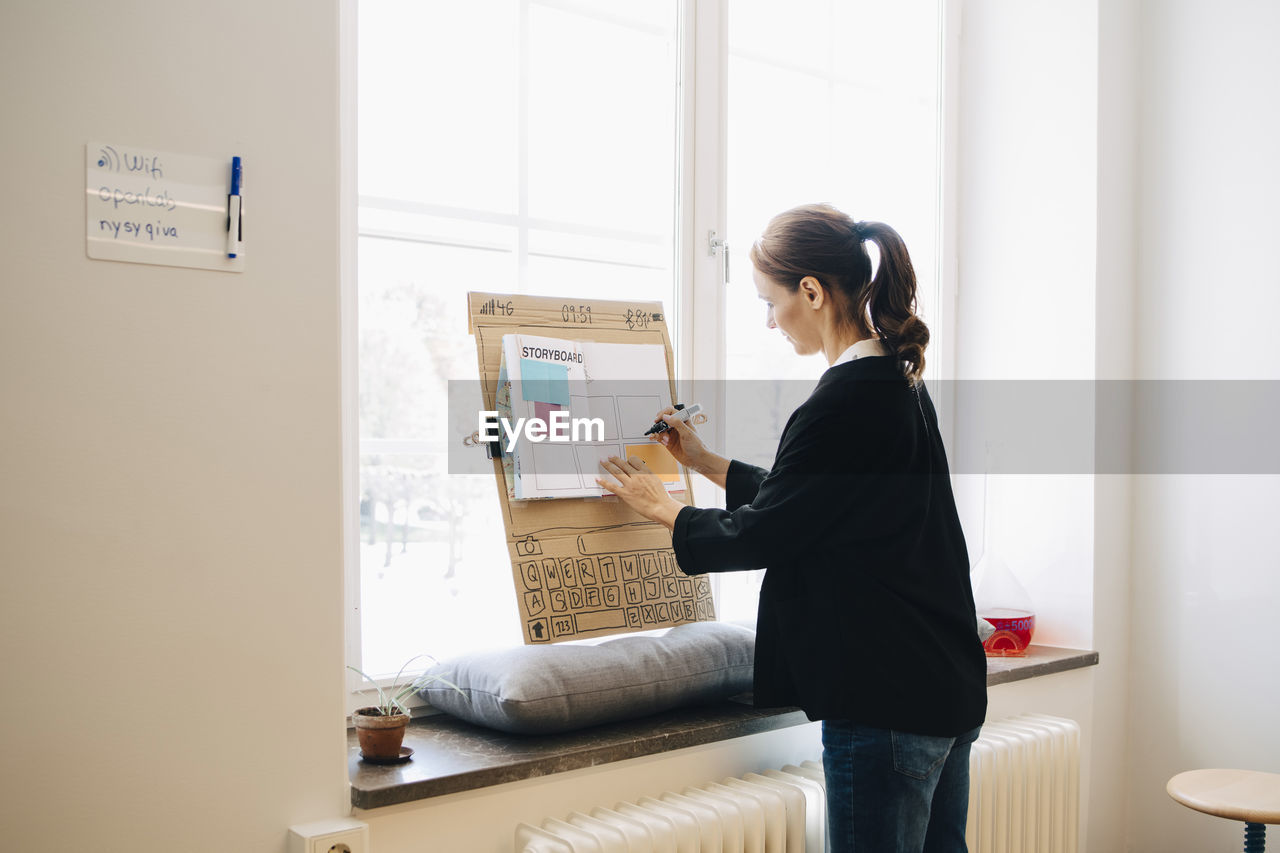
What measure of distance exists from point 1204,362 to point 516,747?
1973 mm

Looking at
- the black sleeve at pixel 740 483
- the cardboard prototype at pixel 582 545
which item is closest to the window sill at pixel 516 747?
the cardboard prototype at pixel 582 545

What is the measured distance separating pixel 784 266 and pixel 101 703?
3.64 ft

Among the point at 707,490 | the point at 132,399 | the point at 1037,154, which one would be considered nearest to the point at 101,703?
the point at 132,399

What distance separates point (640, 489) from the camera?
1739mm

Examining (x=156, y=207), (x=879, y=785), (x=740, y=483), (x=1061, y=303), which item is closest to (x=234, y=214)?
(x=156, y=207)

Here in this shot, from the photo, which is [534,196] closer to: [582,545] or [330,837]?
[582,545]

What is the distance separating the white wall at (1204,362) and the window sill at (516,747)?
1267 millimetres

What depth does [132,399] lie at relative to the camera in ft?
3.89

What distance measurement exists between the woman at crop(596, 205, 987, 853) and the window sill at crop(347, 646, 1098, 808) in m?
0.18

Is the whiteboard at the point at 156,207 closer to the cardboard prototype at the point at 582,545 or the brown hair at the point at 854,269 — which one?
the cardboard prototype at the point at 582,545

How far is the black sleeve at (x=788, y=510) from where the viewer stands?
1.46 meters

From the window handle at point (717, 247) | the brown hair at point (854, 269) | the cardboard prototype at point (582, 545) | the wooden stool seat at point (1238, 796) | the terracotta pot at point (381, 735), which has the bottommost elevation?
the wooden stool seat at point (1238, 796)

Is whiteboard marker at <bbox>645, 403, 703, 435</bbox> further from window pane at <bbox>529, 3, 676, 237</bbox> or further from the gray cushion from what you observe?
window pane at <bbox>529, 3, 676, 237</bbox>

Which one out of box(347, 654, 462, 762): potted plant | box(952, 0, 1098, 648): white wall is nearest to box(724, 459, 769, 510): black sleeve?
box(347, 654, 462, 762): potted plant
